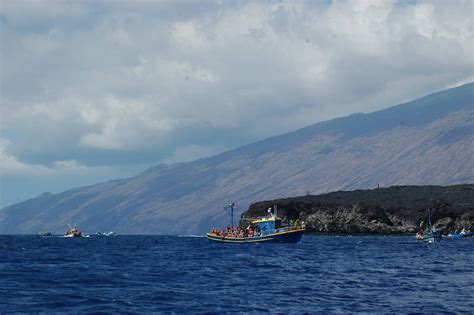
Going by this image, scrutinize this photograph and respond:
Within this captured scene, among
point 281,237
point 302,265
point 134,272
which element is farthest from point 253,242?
point 134,272

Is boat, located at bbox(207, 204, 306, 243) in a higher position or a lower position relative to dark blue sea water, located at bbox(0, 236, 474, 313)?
higher

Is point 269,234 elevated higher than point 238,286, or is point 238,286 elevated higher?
point 269,234

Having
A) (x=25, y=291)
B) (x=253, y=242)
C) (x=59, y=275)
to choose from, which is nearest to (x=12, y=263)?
(x=59, y=275)

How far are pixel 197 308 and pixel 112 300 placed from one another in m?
7.35

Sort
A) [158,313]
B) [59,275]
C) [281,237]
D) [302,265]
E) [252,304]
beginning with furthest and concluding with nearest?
1. [281,237]
2. [302,265]
3. [59,275]
4. [252,304]
5. [158,313]

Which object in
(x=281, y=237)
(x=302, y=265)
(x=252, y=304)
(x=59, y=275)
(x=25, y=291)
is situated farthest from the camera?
(x=281, y=237)

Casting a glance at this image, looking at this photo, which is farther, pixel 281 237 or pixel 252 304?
pixel 281 237

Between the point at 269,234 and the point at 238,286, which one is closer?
the point at 238,286

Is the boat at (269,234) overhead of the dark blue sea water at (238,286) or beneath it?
overhead

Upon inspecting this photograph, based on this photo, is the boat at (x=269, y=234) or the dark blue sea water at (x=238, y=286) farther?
the boat at (x=269, y=234)

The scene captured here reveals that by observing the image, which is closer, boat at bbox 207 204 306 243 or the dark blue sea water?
the dark blue sea water

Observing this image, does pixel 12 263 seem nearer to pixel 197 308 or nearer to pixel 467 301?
pixel 197 308

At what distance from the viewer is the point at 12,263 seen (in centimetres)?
8956

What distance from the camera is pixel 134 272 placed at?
76625mm
